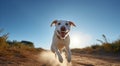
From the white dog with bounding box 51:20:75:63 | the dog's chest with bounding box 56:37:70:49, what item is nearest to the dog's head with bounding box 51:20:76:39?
the white dog with bounding box 51:20:75:63

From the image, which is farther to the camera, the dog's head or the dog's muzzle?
the dog's muzzle

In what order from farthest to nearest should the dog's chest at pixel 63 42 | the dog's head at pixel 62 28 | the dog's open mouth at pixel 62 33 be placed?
the dog's chest at pixel 63 42 → the dog's open mouth at pixel 62 33 → the dog's head at pixel 62 28

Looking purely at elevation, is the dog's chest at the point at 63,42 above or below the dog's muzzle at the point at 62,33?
below

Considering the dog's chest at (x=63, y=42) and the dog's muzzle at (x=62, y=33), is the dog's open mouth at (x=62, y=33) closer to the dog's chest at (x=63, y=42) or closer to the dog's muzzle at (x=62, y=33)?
the dog's muzzle at (x=62, y=33)

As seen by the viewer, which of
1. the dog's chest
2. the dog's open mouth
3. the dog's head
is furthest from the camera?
the dog's chest

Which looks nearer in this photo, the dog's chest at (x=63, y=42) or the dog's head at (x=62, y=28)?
the dog's head at (x=62, y=28)

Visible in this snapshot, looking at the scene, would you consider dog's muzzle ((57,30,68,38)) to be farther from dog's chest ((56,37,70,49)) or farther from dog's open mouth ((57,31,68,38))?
dog's chest ((56,37,70,49))

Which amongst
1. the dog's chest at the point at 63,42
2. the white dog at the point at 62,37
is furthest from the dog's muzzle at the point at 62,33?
the dog's chest at the point at 63,42

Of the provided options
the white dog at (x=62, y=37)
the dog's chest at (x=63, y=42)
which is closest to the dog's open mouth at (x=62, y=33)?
the white dog at (x=62, y=37)

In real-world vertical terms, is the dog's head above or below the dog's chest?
above

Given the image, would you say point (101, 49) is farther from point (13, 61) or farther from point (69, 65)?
point (13, 61)

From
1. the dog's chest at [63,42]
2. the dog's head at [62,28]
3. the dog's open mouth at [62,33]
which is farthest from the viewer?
the dog's chest at [63,42]

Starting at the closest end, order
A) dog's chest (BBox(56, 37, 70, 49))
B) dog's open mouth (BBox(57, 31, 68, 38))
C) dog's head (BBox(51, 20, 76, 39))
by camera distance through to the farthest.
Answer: dog's head (BBox(51, 20, 76, 39)) → dog's open mouth (BBox(57, 31, 68, 38)) → dog's chest (BBox(56, 37, 70, 49))

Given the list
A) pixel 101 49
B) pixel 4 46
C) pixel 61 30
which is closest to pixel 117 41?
pixel 101 49
